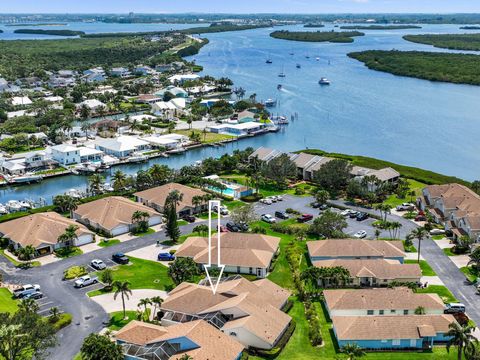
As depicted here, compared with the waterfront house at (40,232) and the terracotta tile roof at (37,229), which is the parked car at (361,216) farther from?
the terracotta tile roof at (37,229)

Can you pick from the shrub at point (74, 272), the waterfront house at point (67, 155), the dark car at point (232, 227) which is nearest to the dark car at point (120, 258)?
the shrub at point (74, 272)

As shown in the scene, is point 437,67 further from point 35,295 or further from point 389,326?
point 35,295

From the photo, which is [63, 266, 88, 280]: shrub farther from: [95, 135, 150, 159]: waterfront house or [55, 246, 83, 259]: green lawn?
[95, 135, 150, 159]: waterfront house

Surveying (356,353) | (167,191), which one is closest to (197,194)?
(167,191)

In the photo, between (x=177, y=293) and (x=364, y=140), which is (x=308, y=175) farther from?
(x=177, y=293)

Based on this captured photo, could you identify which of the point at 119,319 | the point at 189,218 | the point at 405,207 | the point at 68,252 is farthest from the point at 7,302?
the point at 405,207
